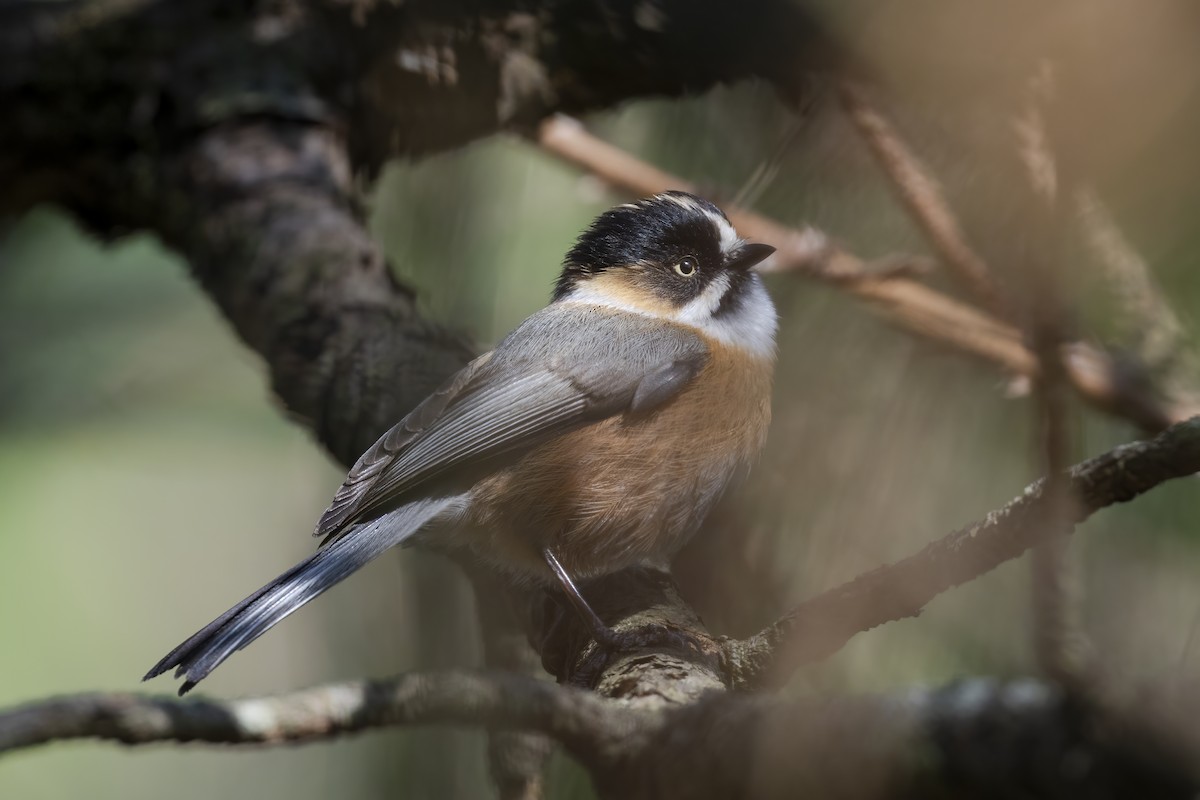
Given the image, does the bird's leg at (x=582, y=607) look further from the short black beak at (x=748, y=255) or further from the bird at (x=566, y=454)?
the short black beak at (x=748, y=255)

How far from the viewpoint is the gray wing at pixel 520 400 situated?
266 centimetres

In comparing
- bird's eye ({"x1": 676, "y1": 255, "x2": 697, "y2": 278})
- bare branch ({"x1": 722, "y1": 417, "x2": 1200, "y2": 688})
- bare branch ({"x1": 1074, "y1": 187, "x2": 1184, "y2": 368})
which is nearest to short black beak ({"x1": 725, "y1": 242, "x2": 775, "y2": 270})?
bird's eye ({"x1": 676, "y1": 255, "x2": 697, "y2": 278})

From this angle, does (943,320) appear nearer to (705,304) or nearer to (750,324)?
(750,324)

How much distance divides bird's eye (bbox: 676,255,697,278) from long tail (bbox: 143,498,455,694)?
40.7 inches

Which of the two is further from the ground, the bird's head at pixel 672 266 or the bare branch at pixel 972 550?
the bare branch at pixel 972 550

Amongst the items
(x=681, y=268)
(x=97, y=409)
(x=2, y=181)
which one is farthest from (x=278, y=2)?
(x=97, y=409)

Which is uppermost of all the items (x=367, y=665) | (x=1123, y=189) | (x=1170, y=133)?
(x=1170, y=133)

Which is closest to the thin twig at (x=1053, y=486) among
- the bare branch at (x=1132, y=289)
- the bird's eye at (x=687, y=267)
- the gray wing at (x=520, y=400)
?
the bare branch at (x=1132, y=289)

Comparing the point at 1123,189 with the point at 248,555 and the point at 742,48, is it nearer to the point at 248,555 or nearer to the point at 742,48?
the point at 742,48

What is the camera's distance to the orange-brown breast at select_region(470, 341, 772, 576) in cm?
273

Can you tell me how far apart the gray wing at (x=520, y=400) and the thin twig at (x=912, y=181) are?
2.26 feet

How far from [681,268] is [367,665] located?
145 cm

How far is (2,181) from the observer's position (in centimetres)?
343

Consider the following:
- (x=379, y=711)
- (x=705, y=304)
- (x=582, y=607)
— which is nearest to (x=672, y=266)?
(x=705, y=304)
